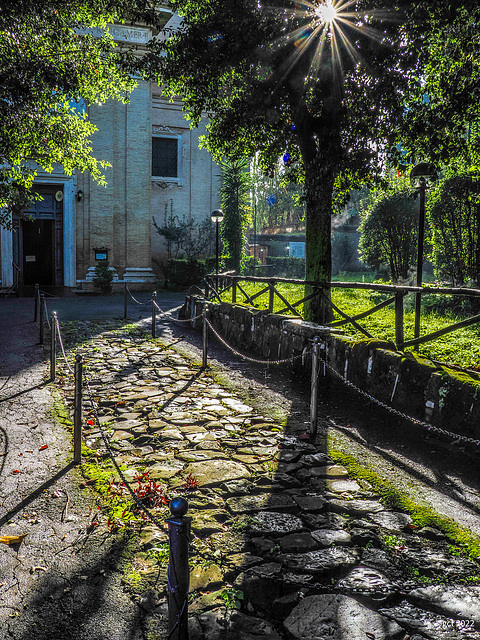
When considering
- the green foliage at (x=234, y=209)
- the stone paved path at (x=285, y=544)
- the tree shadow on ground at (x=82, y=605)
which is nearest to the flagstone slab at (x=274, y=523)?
the stone paved path at (x=285, y=544)

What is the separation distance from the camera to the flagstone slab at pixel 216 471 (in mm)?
4090

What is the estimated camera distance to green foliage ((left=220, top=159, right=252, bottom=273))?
2323 centimetres

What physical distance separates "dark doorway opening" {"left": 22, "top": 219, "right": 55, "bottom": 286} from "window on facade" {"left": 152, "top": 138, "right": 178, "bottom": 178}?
633 cm

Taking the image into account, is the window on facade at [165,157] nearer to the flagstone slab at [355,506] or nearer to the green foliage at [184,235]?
the green foliage at [184,235]

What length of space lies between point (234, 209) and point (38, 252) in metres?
8.98

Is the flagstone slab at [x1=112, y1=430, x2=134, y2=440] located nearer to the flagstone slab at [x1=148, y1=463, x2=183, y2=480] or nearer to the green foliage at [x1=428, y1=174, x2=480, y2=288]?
the flagstone slab at [x1=148, y1=463, x2=183, y2=480]

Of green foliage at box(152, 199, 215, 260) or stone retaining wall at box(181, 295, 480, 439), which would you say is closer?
stone retaining wall at box(181, 295, 480, 439)

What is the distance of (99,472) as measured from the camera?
4.25m

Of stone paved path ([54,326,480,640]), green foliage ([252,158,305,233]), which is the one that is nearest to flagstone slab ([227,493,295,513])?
stone paved path ([54,326,480,640])

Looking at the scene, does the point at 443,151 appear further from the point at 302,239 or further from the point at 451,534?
the point at 302,239

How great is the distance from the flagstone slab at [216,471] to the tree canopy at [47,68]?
323 inches

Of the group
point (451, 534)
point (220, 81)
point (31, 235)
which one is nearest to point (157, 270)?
point (31, 235)

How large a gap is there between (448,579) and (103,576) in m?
1.95

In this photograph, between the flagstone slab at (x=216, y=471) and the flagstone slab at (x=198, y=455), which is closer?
the flagstone slab at (x=216, y=471)
